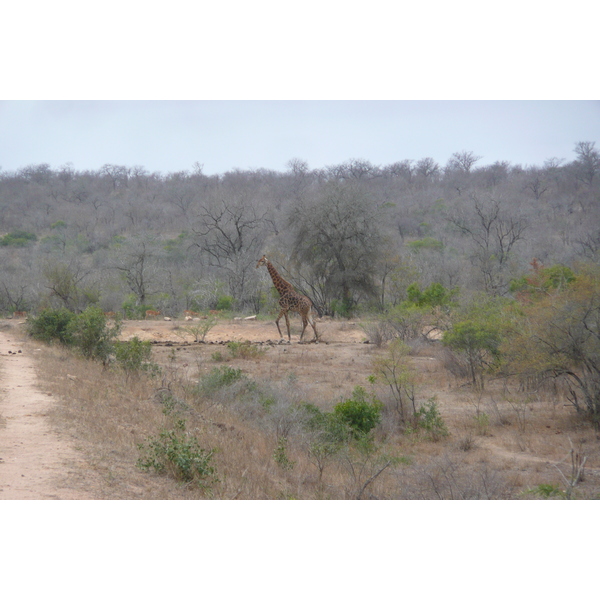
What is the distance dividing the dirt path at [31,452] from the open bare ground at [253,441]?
0.04 ft

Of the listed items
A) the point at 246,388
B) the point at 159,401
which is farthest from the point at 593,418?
the point at 159,401

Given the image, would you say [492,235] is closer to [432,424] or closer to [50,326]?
[50,326]

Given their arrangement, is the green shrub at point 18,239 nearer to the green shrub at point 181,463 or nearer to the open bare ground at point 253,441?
the open bare ground at point 253,441

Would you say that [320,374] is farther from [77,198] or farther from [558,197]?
[77,198]

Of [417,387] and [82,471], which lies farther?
[417,387]

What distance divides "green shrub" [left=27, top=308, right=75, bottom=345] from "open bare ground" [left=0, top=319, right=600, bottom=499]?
1.78 metres

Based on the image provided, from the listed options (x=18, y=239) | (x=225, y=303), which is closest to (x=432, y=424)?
(x=225, y=303)

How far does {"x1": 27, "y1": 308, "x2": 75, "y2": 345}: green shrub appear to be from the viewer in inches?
603

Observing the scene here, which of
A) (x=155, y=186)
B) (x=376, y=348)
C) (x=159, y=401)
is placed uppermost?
(x=155, y=186)

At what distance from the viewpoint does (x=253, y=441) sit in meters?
7.51

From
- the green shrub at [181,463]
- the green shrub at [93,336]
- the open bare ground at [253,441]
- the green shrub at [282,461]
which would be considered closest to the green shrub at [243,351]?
the open bare ground at [253,441]

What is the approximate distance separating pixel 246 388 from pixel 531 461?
4947 millimetres

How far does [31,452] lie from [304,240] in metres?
20.5

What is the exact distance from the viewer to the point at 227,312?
25.8 m
